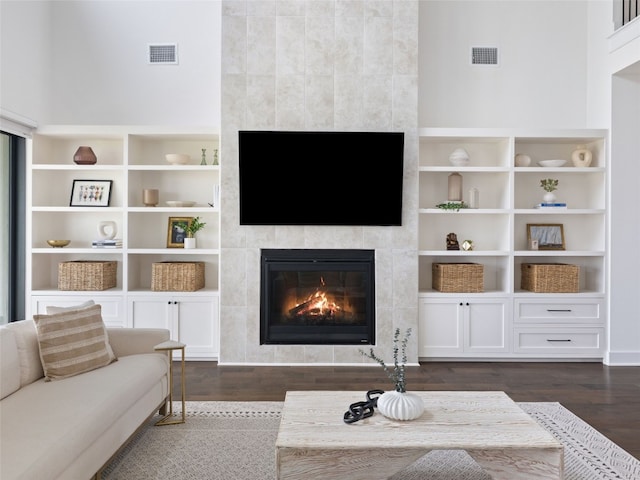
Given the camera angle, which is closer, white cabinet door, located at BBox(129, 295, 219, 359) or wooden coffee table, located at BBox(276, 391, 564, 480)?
wooden coffee table, located at BBox(276, 391, 564, 480)

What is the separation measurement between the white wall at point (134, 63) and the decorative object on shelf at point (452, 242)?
8.97 ft

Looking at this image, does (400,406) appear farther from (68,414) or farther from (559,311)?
(559,311)

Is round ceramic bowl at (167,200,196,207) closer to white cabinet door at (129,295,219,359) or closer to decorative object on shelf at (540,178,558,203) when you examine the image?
white cabinet door at (129,295,219,359)

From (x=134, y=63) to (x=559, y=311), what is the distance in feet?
16.3

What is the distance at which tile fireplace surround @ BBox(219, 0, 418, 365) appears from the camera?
4.71m

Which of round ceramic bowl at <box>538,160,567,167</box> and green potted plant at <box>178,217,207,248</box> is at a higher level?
round ceramic bowl at <box>538,160,567,167</box>

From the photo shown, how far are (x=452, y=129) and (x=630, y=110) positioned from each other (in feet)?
5.65

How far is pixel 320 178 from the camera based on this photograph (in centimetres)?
467

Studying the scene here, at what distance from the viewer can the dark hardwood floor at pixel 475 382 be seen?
3.72 metres

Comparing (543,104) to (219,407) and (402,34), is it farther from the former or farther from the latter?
(219,407)

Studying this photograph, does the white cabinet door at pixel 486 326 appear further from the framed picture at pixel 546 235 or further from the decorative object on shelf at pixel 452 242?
the framed picture at pixel 546 235

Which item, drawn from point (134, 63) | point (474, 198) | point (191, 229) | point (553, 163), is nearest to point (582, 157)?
point (553, 163)

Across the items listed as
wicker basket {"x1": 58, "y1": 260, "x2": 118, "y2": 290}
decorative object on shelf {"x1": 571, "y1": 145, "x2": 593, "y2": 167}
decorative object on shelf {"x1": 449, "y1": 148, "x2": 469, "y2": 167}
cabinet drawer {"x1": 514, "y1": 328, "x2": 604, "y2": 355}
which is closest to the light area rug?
cabinet drawer {"x1": 514, "y1": 328, "x2": 604, "y2": 355}

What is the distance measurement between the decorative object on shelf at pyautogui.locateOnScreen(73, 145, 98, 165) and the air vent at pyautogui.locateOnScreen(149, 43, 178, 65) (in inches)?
44.9
